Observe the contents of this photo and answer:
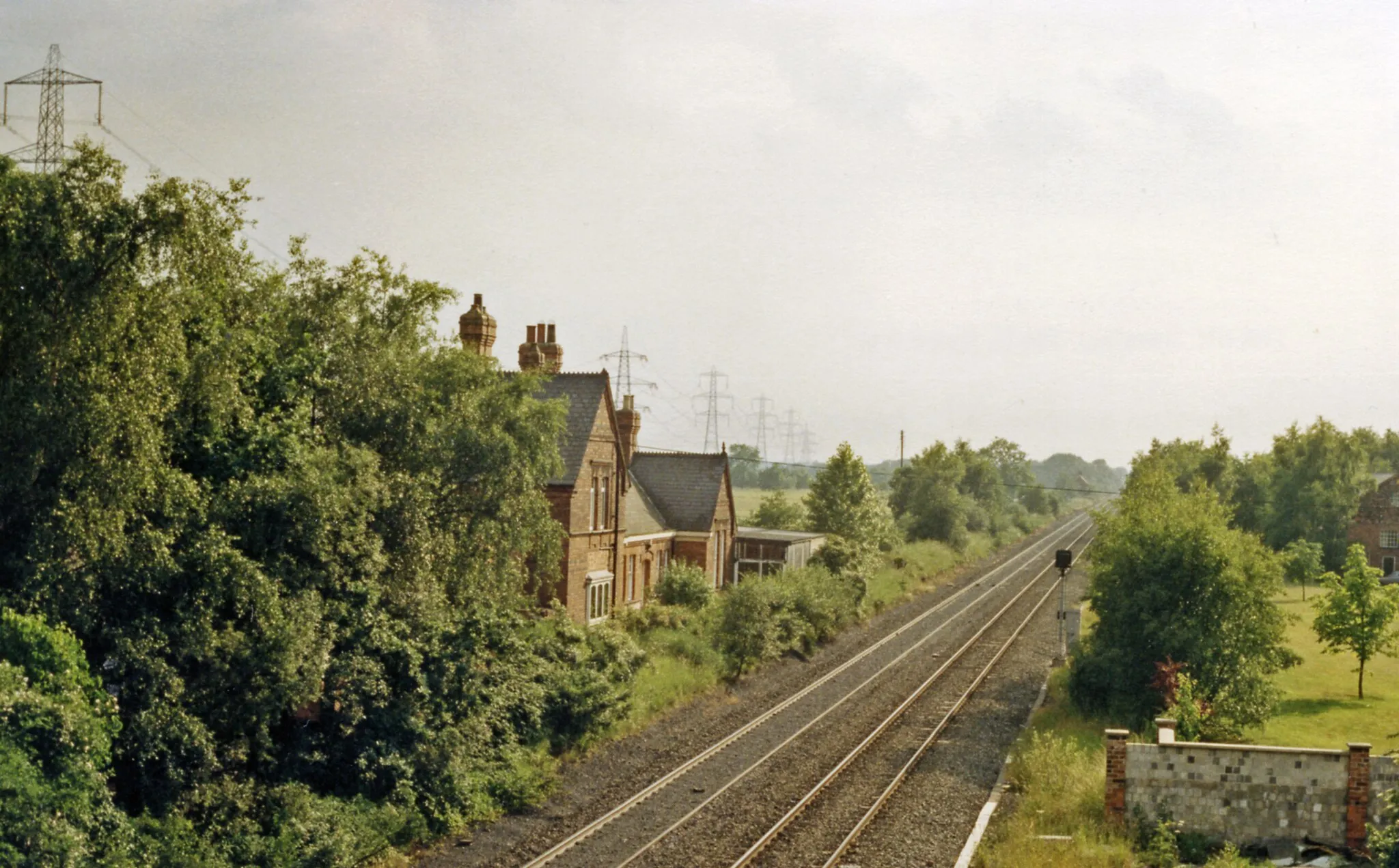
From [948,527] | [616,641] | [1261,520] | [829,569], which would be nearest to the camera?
[616,641]

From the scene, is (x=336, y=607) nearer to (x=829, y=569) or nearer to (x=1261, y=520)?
(x=829, y=569)

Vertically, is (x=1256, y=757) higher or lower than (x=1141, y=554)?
lower

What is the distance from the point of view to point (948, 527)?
81.6 metres

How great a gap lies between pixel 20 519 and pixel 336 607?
4991 millimetres

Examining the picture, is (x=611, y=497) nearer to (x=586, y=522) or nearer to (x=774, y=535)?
(x=586, y=522)

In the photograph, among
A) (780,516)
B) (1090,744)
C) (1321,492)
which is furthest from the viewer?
(1321,492)

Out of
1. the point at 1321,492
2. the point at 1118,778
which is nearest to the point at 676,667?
the point at 1118,778

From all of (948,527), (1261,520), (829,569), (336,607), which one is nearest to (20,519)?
(336,607)

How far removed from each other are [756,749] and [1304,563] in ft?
153

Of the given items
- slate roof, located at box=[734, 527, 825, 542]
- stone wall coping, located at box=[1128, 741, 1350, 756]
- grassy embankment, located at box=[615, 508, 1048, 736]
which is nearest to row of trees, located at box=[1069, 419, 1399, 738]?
stone wall coping, located at box=[1128, 741, 1350, 756]

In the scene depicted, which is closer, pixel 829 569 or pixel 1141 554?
pixel 1141 554

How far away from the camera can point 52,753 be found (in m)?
12.9

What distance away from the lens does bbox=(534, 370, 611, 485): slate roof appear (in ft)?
105

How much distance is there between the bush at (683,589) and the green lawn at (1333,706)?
1935cm
